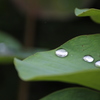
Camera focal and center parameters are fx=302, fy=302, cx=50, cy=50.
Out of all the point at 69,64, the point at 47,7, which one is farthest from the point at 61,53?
the point at 47,7

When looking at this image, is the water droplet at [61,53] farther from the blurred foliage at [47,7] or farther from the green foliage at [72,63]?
Answer: the blurred foliage at [47,7]

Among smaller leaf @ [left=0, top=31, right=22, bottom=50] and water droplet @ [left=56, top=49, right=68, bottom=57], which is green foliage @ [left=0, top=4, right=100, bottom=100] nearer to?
water droplet @ [left=56, top=49, right=68, bottom=57]

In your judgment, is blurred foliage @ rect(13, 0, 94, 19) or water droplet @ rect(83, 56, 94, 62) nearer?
water droplet @ rect(83, 56, 94, 62)

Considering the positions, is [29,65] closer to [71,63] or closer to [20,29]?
[71,63]

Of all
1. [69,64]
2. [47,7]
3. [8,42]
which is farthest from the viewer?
[47,7]

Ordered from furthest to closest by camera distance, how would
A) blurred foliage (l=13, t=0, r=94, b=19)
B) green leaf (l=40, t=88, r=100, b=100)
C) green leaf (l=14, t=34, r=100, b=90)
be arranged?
blurred foliage (l=13, t=0, r=94, b=19) → green leaf (l=40, t=88, r=100, b=100) → green leaf (l=14, t=34, r=100, b=90)

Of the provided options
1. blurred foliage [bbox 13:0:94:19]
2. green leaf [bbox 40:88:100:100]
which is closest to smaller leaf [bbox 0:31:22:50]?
blurred foliage [bbox 13:0:94:19]

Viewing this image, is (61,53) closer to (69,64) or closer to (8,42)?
(69,64)
